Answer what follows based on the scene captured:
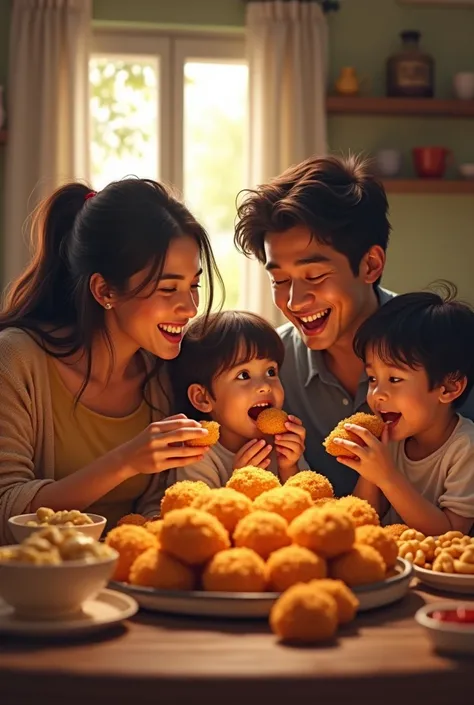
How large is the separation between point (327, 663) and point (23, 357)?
1256 millimetres

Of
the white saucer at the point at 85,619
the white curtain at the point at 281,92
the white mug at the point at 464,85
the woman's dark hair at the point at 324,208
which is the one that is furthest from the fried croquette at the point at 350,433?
the white mug at the point at 464,85

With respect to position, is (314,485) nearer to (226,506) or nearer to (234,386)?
(226,506)

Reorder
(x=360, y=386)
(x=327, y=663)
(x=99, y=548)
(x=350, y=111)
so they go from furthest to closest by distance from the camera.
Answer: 1. (x=350, y=111)
2. (x=360, y=386)
3. (x=99, y=548)
4. (x=327, y=663)

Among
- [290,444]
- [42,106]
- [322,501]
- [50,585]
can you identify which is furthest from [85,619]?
[42,106]

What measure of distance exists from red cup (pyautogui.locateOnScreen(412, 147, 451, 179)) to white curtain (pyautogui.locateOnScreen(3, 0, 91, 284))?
170 cm

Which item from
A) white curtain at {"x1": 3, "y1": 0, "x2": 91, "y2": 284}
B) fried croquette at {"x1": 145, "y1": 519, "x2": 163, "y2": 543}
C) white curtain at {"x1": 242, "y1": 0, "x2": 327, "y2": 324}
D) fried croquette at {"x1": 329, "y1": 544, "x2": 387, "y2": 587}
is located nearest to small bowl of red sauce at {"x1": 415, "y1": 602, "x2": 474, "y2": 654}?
fried croquette at {"x1": 329, "y1": 544, "x2": 387, "y2": 587}

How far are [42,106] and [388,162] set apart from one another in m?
1.78

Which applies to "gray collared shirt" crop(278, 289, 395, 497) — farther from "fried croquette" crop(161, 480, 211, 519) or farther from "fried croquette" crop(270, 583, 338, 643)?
"fried croquette" crop(270, 583, 338, 643)

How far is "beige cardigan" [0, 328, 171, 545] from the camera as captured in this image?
6.95 feet

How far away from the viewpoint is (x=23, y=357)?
7.31 ft

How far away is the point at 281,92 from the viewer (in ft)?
17.8

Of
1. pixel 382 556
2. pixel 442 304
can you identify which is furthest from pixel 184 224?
pixel 382 556

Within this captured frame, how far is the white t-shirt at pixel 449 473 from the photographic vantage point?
2.04m

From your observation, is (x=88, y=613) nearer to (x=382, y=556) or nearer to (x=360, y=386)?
(x=382, y=556)
